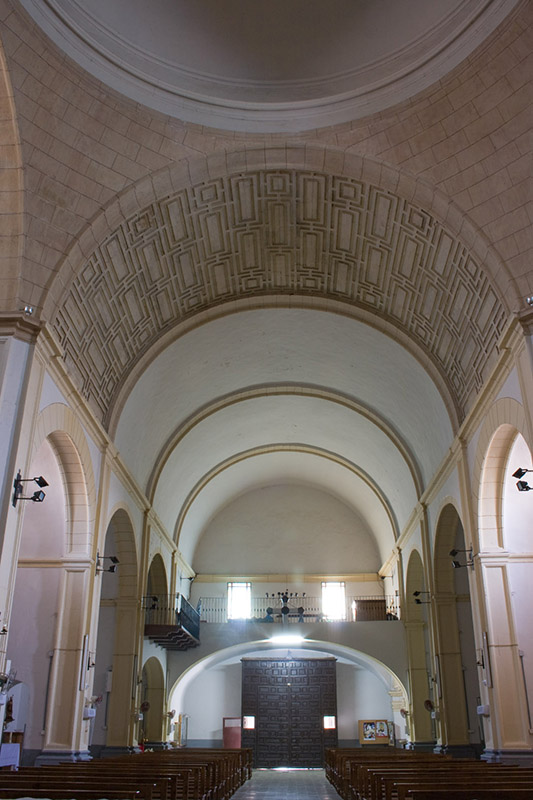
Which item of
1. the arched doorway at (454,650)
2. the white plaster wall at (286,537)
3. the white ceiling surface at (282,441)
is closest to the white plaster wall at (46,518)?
Answer: the white ceiling surface at (282,441)

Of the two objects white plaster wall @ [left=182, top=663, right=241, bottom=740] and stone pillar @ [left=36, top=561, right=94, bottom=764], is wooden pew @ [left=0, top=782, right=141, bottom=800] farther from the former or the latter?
white plaster wall @ [left=182, top=663, right=241, bottom=740]

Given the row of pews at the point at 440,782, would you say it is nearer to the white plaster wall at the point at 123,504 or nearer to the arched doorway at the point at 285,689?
the white plaster wall at the point at 123,504

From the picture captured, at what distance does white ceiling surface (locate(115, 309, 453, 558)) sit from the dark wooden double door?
19.7ft

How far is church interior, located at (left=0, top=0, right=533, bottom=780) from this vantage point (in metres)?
10.7

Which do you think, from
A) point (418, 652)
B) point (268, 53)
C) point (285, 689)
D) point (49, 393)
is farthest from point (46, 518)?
point (285, 689)

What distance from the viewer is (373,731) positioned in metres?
24.9

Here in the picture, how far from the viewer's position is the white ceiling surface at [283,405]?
51.2 ft

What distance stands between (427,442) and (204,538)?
13156 mm

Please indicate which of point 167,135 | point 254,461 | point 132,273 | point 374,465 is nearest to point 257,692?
point 254,461

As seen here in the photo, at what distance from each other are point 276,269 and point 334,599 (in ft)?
51.6

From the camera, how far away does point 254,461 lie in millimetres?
24594

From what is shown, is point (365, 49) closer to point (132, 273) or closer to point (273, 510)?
→ point (132, 273)

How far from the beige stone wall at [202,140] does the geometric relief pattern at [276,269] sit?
681 millimetres

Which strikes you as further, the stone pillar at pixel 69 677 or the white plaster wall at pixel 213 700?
the white plaster wall at pixel 213 700
